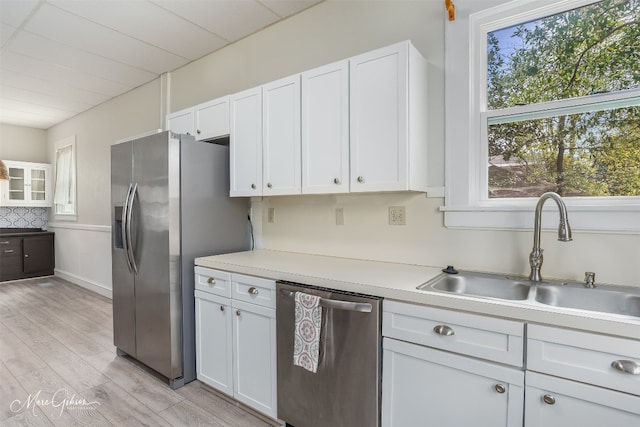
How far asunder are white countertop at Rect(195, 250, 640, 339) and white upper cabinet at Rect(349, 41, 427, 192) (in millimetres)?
464

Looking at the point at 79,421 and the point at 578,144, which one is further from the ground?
the point at 578,144

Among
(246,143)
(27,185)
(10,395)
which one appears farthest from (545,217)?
(27,185)

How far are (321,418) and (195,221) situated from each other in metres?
1.50

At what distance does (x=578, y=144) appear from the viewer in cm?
171

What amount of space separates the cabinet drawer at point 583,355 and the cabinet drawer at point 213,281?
5.30 ft

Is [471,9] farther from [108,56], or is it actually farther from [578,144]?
[108,56]

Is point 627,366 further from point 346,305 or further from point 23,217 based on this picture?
point 23,217

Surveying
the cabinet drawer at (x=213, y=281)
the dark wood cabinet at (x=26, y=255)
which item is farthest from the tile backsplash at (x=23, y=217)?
the cabinet drawer at (x=213, y=281)

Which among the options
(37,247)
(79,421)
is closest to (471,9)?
(79,421)

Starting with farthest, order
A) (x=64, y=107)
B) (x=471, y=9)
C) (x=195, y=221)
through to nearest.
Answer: (x=64, y=107) < (x=195, y=221) < (x=471, y=9)

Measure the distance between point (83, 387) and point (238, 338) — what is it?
126 centimetres

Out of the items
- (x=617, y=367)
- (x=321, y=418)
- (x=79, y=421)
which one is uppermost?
(x=617, y=367)

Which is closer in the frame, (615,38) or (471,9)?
(615,38)

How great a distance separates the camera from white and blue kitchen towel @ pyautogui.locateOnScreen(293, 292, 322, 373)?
5.44 feet
